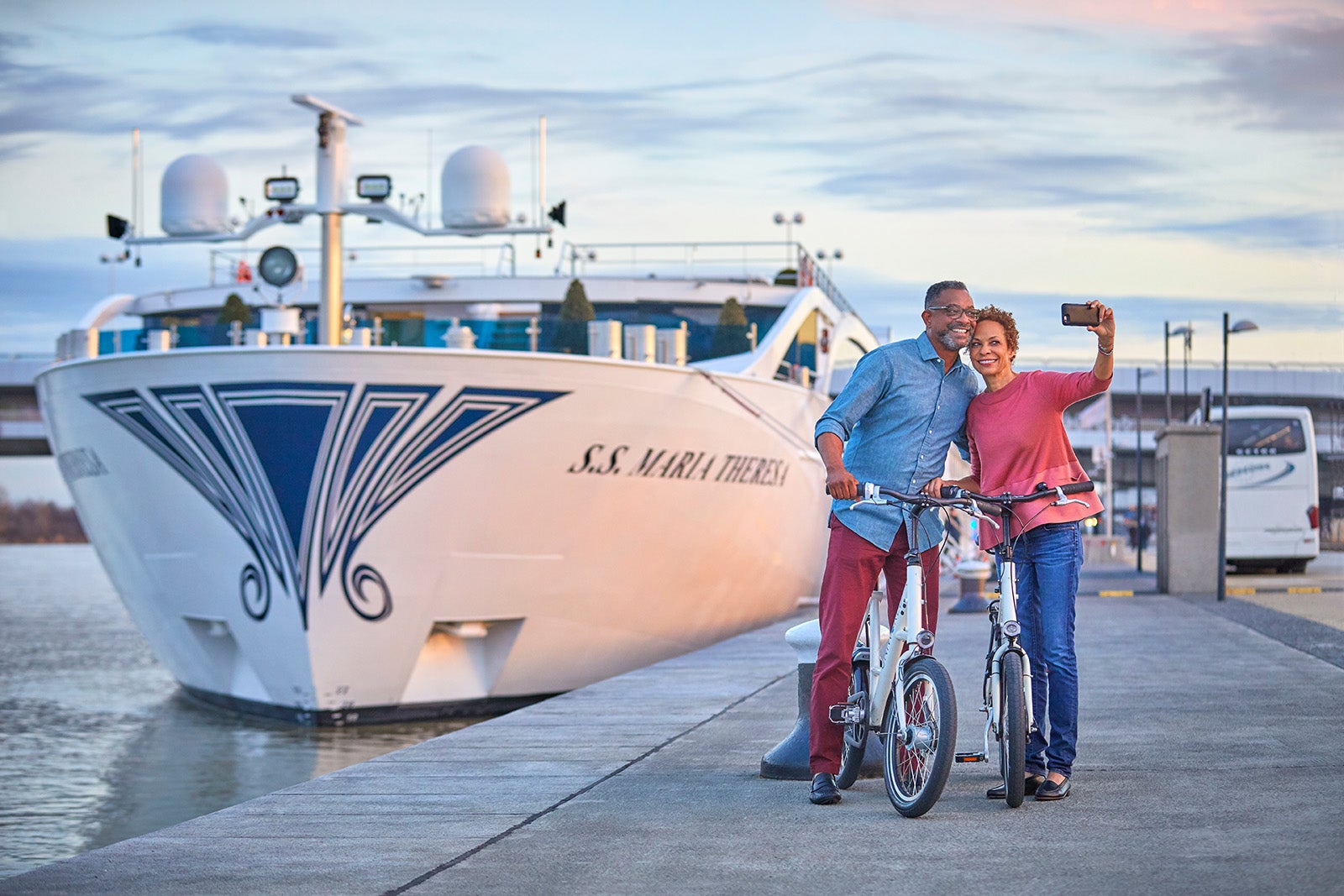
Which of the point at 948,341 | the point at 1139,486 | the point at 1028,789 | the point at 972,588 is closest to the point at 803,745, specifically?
the point at 1028,789

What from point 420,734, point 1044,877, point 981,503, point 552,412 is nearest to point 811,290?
point 552,412

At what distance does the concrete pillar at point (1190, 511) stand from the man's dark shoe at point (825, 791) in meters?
14.7

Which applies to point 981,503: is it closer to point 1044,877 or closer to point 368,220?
point 1044,877

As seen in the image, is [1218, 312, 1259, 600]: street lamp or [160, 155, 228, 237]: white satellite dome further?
[1218, 312, 1259, 600]: street lamp

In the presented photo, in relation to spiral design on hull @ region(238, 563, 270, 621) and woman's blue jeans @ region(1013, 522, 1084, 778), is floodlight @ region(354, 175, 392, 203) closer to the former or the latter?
spiral design on hull @ region(238, 563, 270, 621)

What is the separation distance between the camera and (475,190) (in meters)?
16.3

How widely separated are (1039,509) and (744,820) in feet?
4.54

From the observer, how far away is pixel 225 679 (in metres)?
15.2

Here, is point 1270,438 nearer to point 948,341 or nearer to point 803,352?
point 803,352

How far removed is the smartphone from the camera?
5043 millimetres

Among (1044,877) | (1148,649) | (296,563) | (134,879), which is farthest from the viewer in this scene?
(296,563)

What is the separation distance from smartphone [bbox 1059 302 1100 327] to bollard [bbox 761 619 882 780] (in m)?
1.38

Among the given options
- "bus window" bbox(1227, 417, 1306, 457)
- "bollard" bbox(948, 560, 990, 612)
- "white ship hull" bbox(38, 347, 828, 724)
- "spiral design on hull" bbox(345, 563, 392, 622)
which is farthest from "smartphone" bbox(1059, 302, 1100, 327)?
"bus window" bbox(1227, 417, 1306, 457)

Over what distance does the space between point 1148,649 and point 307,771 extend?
630 cm
